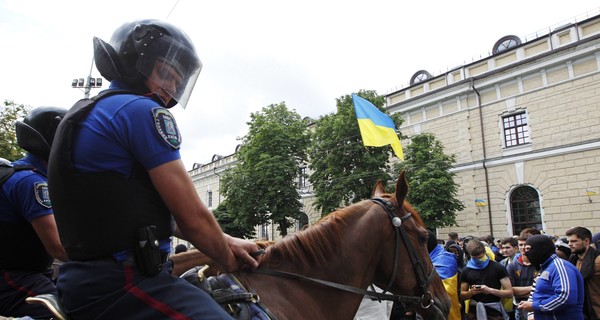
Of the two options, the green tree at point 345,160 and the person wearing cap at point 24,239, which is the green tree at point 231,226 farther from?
the person wearing cap at point 24,239

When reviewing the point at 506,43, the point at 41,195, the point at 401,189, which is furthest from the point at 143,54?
the point at 506,43

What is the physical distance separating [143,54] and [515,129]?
83.1 ft

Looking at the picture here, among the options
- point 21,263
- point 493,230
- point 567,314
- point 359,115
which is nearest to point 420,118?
point 493,230

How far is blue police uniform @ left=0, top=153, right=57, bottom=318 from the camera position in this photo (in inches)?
94.3

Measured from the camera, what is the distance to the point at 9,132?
1672 centimetres

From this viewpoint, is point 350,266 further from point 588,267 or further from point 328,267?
point 588,267

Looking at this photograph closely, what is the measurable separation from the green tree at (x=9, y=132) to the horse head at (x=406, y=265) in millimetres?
18216

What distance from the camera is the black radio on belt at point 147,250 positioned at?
1.52m

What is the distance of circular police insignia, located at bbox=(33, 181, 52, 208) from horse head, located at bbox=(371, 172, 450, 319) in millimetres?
2175

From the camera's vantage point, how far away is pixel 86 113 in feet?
5.20

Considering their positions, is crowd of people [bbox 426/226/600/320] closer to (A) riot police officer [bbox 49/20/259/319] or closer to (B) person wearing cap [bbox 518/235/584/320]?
(B) person wearing cap [bbox 518/235/584/320]

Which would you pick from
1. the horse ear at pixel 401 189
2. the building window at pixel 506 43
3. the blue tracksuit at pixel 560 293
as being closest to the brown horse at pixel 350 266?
the horse ear at pixel 401 189

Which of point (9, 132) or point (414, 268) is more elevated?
point (9, 132)

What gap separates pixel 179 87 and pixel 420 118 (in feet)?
88.3
